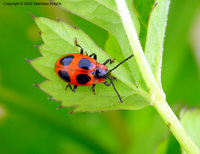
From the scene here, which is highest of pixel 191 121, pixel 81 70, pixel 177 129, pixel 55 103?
pixel 81 70

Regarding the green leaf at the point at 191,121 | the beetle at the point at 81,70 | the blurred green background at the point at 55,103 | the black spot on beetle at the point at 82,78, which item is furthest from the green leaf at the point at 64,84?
the blurred green background at the point at 55,103

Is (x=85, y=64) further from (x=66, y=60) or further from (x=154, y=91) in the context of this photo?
(x=154, y=91)

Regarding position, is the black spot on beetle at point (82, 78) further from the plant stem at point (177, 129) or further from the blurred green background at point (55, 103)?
the blurred green background at point (55, 103)

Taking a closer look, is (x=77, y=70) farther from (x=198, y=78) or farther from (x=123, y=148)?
(x=198, y=78)

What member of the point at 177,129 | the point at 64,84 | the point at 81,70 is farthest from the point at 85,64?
the point at 177,129

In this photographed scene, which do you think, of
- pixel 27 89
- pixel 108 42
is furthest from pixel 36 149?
pixel 108 42
